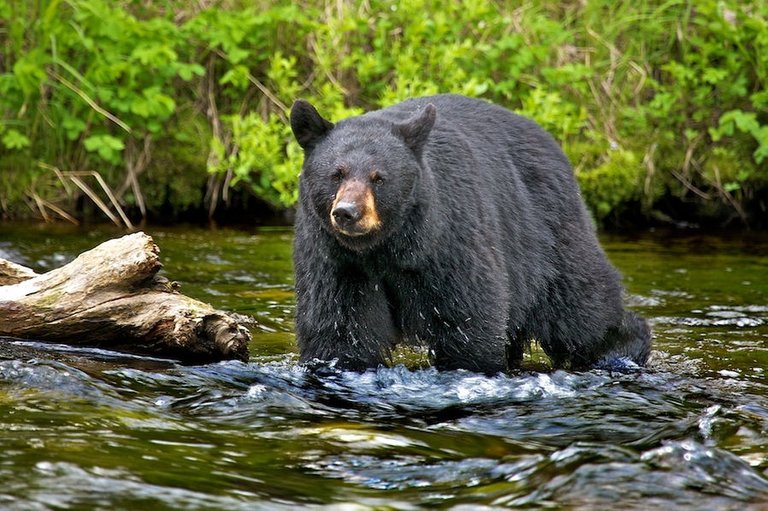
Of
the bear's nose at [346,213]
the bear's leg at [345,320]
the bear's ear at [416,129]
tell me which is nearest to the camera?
the bear's nose at [346,213]

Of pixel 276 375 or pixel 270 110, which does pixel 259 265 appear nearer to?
pixel 270 110

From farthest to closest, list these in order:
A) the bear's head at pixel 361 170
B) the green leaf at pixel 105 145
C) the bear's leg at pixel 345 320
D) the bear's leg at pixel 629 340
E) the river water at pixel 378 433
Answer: the green leaf at pixel 105 145 → the bear's leg at pixel 629 340 → the bear's leg at pixel 345 320 → the bear's head at pixel 361 170 → the river water at pixel 378 433

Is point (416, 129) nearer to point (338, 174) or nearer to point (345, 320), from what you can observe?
point (338, 174)

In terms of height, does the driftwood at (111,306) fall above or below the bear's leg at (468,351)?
above

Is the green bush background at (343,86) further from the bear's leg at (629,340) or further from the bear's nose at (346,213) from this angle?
the bear's nose at (346,213)

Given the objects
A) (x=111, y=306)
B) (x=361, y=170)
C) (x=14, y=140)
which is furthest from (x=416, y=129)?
(x=14, y=140)

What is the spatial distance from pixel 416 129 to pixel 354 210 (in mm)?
591

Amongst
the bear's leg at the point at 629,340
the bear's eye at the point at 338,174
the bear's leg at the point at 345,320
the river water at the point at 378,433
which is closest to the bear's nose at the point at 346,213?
the bear's eye at the point at 338,174

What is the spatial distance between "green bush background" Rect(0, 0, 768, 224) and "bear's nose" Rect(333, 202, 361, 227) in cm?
527

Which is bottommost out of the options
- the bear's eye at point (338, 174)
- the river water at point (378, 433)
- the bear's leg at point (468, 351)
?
the river water at point (378, 433)

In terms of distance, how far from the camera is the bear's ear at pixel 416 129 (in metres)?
5.23

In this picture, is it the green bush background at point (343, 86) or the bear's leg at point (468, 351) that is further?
the green bush background at point (343, 86)

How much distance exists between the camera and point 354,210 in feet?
16.0

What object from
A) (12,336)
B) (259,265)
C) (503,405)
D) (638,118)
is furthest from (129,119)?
(503,405)
